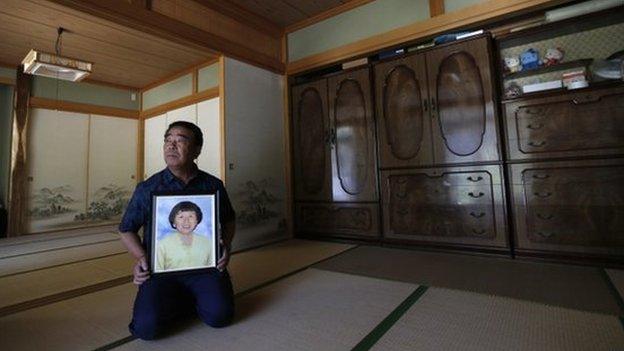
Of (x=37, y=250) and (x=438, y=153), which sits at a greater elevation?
(x=438, y=153)

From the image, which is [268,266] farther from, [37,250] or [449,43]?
[37,250]

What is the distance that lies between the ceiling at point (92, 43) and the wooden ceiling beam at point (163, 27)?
0.14m

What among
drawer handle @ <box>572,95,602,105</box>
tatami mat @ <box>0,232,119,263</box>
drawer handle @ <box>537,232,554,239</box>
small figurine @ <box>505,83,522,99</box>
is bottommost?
tatami mat @ <box>0,232,119,263</box>

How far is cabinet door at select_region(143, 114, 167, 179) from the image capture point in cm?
463

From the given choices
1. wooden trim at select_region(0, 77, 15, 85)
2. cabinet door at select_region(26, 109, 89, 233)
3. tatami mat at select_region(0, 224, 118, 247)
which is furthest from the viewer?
cabinet door at select_region(26, 109, 89, 233)

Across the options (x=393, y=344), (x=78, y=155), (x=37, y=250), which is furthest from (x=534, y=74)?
(x=78, y=155)

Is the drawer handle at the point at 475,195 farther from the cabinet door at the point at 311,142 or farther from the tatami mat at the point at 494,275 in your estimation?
the cabinet door at the point at 311,142

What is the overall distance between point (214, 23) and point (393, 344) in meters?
3.06

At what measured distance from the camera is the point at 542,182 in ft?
7.23

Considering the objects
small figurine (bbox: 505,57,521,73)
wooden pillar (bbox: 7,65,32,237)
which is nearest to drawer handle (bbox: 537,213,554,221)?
small figurine (bbox: 505,57,521,73)

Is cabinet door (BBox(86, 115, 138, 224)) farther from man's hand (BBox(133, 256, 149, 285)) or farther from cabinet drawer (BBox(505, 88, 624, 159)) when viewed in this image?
cabinet drawer (BBox(505, 88, 624, 159))

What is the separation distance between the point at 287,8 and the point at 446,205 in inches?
102

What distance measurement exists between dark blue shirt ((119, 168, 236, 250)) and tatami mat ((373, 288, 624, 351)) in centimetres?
106

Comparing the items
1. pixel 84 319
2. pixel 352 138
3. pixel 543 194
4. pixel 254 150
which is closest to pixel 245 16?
pixel 254 150
